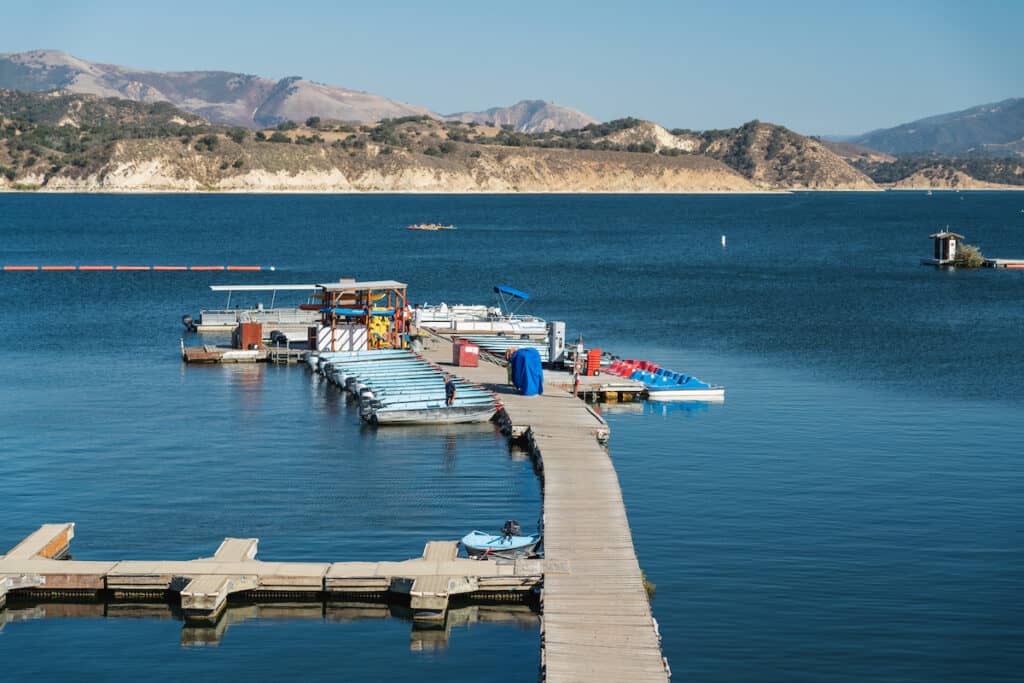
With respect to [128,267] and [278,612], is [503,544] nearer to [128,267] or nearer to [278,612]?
[278,612]

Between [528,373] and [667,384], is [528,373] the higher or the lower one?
the higher one

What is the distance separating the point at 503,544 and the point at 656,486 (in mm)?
9179

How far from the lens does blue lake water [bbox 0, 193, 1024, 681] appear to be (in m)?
25.2

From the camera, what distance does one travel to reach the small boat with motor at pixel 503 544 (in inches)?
1120

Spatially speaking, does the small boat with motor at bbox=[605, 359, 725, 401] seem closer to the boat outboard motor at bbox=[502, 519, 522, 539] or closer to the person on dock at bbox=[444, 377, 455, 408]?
the person on dock at bbox=[444, 377, 455, 408]

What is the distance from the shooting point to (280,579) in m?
26.8

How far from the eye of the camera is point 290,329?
6372 centimetres

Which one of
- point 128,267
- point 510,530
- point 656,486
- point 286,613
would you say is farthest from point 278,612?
point 128,267

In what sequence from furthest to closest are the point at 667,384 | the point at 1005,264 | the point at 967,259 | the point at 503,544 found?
the point at 1005,264 < the point at 967,259 < the point at 667,384 < the point at 503,544

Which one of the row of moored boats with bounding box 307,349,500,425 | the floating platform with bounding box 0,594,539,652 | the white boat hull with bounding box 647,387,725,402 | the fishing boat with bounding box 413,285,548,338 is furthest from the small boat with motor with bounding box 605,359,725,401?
the floating platform with bounding box 0,594,539,652

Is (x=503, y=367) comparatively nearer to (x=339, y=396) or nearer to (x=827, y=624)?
(x=339, y=396)

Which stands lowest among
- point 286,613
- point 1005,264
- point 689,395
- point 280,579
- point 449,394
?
point 286,613

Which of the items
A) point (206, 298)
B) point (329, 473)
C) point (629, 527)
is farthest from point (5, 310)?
point (629, 527)

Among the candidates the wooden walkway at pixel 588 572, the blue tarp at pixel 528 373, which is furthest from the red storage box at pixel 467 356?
the wooden walkway at pixel 588 572
